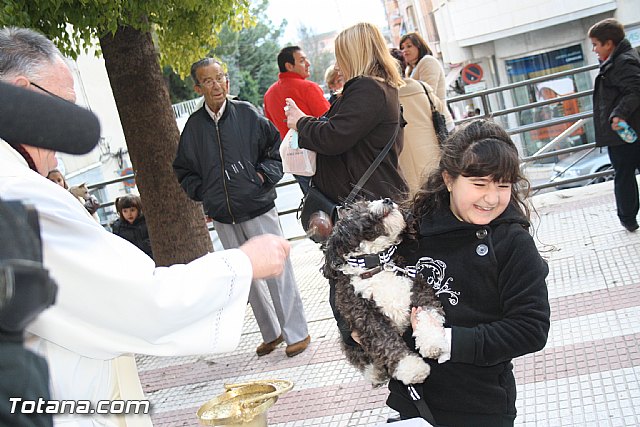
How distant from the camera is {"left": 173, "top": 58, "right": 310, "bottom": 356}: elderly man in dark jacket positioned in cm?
608

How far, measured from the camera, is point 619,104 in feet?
22.4

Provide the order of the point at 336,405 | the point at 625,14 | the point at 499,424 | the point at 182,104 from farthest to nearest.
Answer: the point at 182,104 < the point at 625,14 < the point at 336,405 < the point at 499,424

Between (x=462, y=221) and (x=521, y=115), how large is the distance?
837 cm

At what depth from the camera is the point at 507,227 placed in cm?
272

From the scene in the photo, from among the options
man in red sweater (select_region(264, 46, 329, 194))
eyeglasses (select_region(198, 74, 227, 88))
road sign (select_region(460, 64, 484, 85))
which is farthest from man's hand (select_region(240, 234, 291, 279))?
road sign (select_region(460, 64, 484, 85))

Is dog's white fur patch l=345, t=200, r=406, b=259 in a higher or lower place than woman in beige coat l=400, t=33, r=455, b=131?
lower

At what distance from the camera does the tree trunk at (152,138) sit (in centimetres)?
744

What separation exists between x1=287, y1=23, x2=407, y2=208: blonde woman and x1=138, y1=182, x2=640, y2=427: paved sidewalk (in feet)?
3.39

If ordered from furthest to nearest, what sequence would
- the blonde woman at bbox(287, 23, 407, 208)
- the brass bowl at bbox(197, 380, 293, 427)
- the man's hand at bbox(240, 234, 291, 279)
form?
1. the blonde woman at bbox(287, 23, 407, 208)
2. the brass bowl at bbox(197, 380, 293, 427)
3. the man's hand at bbox(240, 234, 291, 279)

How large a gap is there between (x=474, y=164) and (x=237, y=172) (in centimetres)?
351

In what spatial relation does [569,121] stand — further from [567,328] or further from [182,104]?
[182,104]

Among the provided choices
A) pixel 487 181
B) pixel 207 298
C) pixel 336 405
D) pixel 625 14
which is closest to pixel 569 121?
pixel 336 405

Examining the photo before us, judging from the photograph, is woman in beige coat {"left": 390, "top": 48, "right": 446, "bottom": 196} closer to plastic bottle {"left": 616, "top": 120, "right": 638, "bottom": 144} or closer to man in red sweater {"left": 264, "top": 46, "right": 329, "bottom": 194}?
man in red sweater {"left": 264, "top": 46, "right": 329, "bottom": 194}

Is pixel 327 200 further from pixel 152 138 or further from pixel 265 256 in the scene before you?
pixel 152 138
